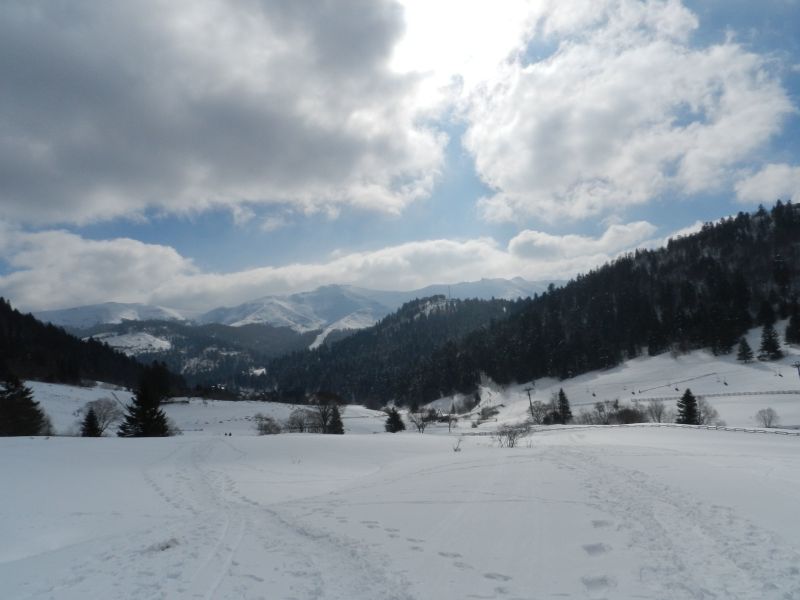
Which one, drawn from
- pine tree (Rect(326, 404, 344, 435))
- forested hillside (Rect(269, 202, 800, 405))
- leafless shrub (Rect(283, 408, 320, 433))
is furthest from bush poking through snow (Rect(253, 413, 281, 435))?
forested hillside (Rect(269, 202, 800, 405))

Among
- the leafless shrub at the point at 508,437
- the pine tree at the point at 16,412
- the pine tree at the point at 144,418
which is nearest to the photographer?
the leafless shrub at the point at 508,437

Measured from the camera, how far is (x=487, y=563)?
25.4ft

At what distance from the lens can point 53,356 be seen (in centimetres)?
11969

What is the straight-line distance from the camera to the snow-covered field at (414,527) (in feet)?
22.6

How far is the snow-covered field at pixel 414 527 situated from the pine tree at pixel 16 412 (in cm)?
2732

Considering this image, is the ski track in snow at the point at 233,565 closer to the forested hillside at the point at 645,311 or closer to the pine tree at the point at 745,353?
the pine tree at the point at 745,353

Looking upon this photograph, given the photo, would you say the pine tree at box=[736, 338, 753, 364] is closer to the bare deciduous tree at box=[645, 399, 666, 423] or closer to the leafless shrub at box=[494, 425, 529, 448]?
the bare deciduous tree at box=[645, 399, 666, 423]

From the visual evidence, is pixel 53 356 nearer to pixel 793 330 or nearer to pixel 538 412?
pixel 538 412

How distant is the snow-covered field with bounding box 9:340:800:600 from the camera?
6875mm

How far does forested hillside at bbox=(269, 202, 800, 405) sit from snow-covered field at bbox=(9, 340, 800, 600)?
370ft

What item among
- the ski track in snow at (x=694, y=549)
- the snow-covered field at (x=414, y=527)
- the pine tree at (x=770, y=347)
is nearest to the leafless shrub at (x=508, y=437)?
the snow-covered field at (x=414, y=527)

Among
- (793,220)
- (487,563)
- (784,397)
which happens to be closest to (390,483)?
(487,563)

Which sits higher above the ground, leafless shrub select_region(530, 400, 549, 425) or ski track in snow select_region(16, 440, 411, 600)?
ski track in snow select_region(16, 440, 411, 600)

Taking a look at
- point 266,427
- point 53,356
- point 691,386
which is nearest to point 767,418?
point 691,386
